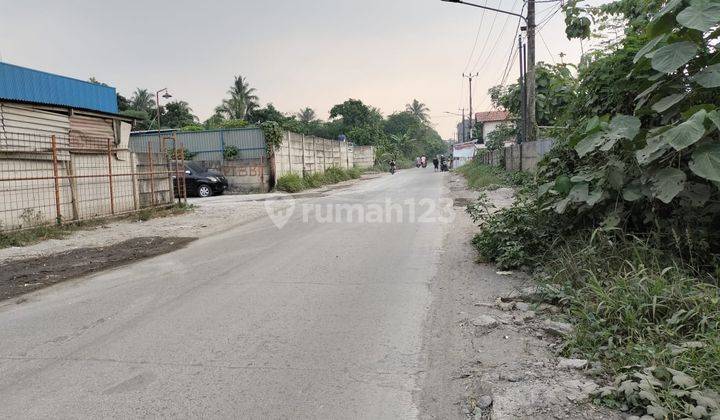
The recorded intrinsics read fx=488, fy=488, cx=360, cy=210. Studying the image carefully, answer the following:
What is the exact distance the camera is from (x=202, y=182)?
22078mm

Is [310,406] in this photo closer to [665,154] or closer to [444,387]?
[444,387]

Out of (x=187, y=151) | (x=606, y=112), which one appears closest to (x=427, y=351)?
(x=606, y=112)

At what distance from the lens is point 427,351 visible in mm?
3930

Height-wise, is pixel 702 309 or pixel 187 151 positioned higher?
pixel 187 151

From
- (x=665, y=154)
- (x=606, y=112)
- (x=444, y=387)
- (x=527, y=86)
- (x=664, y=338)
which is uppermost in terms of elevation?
(x=527, y=86)

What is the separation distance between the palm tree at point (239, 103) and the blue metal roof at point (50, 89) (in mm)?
41429

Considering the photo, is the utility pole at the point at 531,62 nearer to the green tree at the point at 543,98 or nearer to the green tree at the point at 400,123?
the green tree at the point at 543,98

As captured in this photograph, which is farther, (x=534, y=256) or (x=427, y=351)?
(x=534, y=256)

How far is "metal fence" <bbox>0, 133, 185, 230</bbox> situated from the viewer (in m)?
10.2

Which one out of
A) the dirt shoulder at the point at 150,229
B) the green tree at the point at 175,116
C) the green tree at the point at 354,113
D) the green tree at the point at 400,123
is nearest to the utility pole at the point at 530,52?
the dirt shoulder at the point at 150,229

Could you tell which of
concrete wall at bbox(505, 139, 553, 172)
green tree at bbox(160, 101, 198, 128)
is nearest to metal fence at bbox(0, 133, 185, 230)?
concrete wall at bbox(505, 139, 553, 172)

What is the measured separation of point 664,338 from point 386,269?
3.75 metres

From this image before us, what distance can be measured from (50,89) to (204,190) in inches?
276

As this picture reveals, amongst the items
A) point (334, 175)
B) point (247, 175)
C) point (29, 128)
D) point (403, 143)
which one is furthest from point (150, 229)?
point (403, 143)
